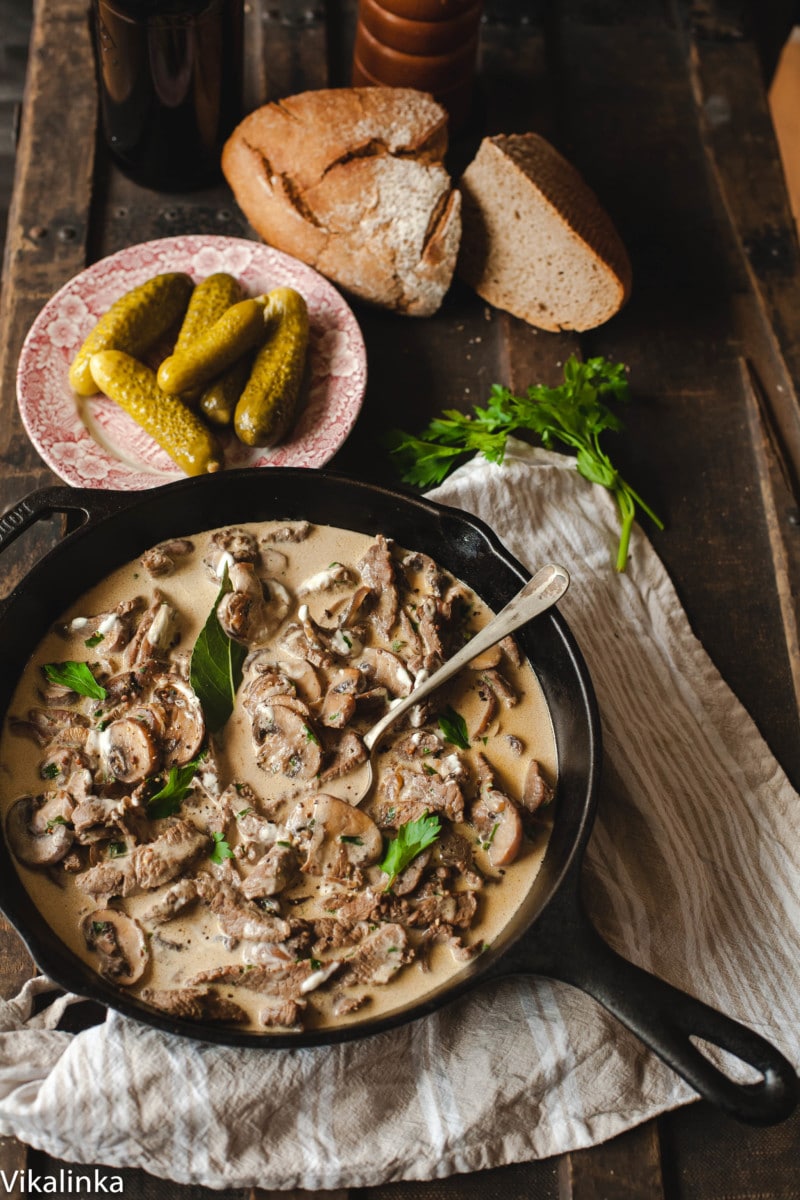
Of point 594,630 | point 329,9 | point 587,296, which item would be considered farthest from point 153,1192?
point 329,9

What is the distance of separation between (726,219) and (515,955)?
274 centimetres

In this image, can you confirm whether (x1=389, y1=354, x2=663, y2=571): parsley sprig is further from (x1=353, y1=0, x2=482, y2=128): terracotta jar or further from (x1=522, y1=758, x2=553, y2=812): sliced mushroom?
(x1=353, y1=0, x2=482, y2=128): terracotta jar

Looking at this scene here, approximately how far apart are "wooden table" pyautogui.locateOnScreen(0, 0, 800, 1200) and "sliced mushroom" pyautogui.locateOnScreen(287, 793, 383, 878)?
71 cm

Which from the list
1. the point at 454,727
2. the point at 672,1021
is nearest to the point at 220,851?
the point at 454,727

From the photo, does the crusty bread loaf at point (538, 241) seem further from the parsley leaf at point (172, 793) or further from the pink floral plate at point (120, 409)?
the parsley leaf at point (172, 793)

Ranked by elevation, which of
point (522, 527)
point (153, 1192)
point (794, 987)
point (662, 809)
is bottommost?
point (153, 1192)

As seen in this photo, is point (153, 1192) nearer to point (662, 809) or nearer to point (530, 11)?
point (662, 809)

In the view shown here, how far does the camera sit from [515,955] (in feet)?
6.81

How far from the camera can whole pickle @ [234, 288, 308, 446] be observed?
9.37 feet

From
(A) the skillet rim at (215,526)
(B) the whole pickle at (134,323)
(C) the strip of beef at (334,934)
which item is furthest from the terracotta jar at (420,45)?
(C) the strip of beef at (334,934)

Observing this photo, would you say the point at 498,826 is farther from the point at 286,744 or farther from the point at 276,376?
the point at 276,376

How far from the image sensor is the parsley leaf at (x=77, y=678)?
2.46 m

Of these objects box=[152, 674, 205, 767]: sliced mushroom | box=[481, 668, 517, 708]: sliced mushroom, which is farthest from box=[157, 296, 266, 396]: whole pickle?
box=[481, 668, 517, 708]: sliced mushroom

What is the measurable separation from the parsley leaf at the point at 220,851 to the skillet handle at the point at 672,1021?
26.9 inches
